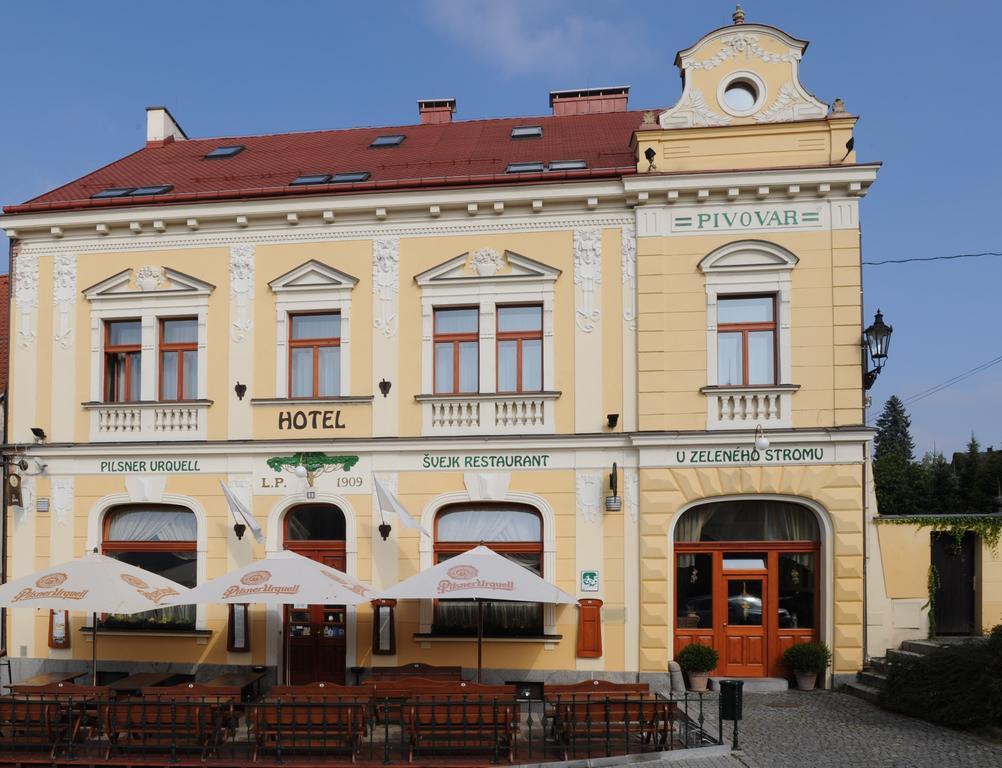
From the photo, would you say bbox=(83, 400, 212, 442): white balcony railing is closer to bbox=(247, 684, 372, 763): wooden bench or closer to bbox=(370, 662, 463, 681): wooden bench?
bbox=(370, 662, 463, 681): wooden bench

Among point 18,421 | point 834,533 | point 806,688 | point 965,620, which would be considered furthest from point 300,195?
point 965,620

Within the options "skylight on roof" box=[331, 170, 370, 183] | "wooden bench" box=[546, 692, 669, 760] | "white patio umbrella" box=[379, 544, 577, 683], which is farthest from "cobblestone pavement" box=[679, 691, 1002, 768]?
"skylight on roof" box=[331, 170, 370, 183]

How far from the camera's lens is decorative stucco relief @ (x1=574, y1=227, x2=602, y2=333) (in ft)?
48.4

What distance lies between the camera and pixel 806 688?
13820 mm

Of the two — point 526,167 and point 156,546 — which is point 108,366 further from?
point 526,167

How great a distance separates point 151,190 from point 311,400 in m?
5.27

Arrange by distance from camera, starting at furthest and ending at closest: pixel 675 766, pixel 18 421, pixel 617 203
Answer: pixel 18 421
pixel 617 203
pixel 675 766

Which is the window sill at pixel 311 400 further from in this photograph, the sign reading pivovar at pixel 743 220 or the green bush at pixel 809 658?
the green bush at pixel 809 658

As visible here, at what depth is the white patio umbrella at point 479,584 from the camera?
11898mm

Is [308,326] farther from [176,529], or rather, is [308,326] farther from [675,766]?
[675,766]

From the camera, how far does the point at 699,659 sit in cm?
1380

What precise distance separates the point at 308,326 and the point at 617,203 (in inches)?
226

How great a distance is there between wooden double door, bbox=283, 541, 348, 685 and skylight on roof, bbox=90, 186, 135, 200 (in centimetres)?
738

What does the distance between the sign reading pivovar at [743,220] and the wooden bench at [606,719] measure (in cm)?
764
